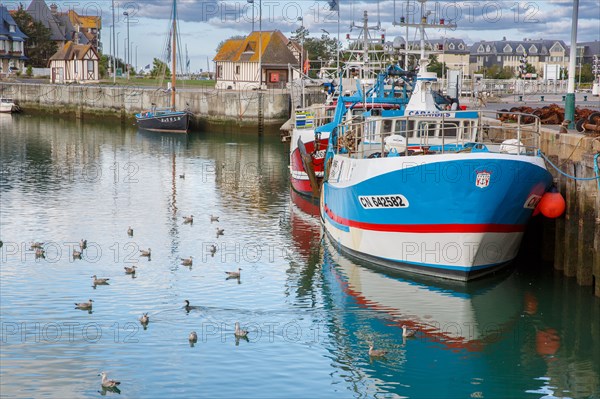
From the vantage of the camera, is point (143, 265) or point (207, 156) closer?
point (143, 265)

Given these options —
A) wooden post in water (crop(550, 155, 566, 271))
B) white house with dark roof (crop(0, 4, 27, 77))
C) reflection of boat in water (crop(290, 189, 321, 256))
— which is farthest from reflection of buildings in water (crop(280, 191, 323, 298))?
white house with dark roof (crop(0, 4, 27, 77))

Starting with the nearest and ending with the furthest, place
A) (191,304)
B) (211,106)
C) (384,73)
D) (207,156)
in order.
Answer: (191,304) → (384,73) → (207,156) → (211,106)

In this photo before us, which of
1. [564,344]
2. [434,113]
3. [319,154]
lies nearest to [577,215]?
[564,344]

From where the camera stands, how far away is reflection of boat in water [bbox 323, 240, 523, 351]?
20.3 m

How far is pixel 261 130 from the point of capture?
7206cm

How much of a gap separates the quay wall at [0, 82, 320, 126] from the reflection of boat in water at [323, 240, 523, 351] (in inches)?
1866

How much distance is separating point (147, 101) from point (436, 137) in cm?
5979

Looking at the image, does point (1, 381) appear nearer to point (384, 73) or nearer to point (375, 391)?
point (375, 391)

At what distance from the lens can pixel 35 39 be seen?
440ft

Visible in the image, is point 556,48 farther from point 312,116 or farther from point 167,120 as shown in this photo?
point 312,116

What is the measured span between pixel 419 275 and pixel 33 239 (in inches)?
512

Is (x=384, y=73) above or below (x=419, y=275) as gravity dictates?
above

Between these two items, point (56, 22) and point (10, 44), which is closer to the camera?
point (10, 44)

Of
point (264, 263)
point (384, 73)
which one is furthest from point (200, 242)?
point (384, 73)
